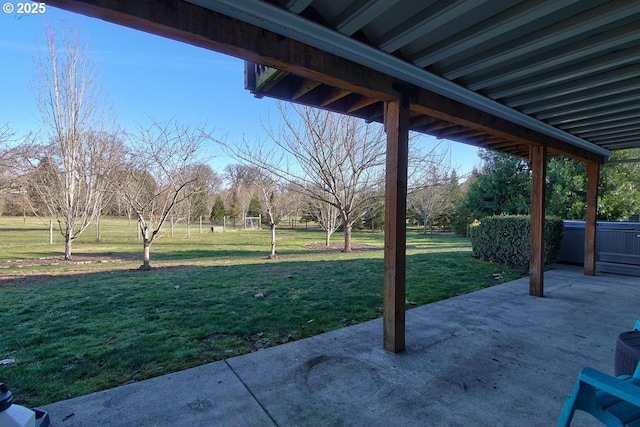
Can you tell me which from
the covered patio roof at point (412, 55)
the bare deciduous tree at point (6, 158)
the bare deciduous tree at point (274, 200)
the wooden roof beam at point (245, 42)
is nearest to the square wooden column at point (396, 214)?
the covered patio roof at point (412, 55)

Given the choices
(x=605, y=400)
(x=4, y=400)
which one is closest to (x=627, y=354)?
(x=605, y=400)

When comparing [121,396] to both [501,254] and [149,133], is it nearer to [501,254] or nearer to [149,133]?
[149,133]

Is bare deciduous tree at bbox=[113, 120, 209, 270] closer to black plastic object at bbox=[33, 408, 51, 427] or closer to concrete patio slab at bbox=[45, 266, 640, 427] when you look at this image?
concrete patio slab at bbox=[45, 266, 640, 427]

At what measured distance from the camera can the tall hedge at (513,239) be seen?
22.4 ft

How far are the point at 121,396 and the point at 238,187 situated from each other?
20.9m

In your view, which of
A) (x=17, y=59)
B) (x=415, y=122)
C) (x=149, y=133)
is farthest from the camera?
(x=17, y=59)

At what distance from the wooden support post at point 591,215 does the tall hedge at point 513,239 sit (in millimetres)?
693

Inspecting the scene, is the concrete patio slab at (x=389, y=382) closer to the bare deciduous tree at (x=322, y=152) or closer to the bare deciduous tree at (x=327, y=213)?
the bare deciduous tree at (x=322, y=152)

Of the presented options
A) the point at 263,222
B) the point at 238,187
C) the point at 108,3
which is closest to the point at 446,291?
the point at 108,3

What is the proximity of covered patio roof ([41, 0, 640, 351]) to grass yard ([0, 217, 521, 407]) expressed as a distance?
1.45m

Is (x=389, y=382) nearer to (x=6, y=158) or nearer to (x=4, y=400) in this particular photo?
(x=4, y=400)

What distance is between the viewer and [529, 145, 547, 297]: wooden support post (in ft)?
14.5

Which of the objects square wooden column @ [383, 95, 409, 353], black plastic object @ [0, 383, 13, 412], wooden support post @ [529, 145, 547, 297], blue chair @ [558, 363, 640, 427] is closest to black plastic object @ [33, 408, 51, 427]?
black plastic object @ [0, 383, 13, 412]

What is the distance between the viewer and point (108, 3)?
1398 mm
